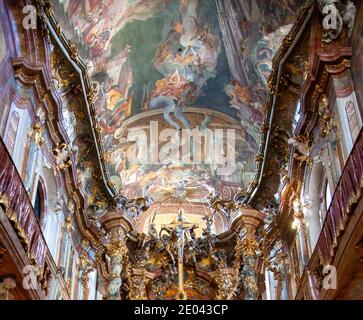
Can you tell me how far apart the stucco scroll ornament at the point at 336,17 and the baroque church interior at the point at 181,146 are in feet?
0.17

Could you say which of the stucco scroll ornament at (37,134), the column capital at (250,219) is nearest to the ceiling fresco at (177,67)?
the column capital at (250,219)

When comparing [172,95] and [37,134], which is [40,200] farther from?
[172,95]

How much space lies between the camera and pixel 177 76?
2312 cm

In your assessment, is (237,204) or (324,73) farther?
(237,204)

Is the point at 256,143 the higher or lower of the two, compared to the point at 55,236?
higher

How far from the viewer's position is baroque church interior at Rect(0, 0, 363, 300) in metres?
13.6

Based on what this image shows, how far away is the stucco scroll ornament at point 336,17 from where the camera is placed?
562 inches

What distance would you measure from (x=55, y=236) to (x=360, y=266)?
8879mm

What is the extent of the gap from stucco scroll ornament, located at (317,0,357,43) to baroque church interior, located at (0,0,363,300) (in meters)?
0.05

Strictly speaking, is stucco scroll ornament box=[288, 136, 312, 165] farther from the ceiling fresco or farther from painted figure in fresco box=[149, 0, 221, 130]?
painted figure in fresco box=[149, 0, 221, 130]

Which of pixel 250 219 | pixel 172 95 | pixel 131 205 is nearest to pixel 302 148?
pixel 250 219

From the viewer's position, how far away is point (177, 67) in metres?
22.9

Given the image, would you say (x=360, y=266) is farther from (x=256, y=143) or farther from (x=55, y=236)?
(x=256, y=143)
